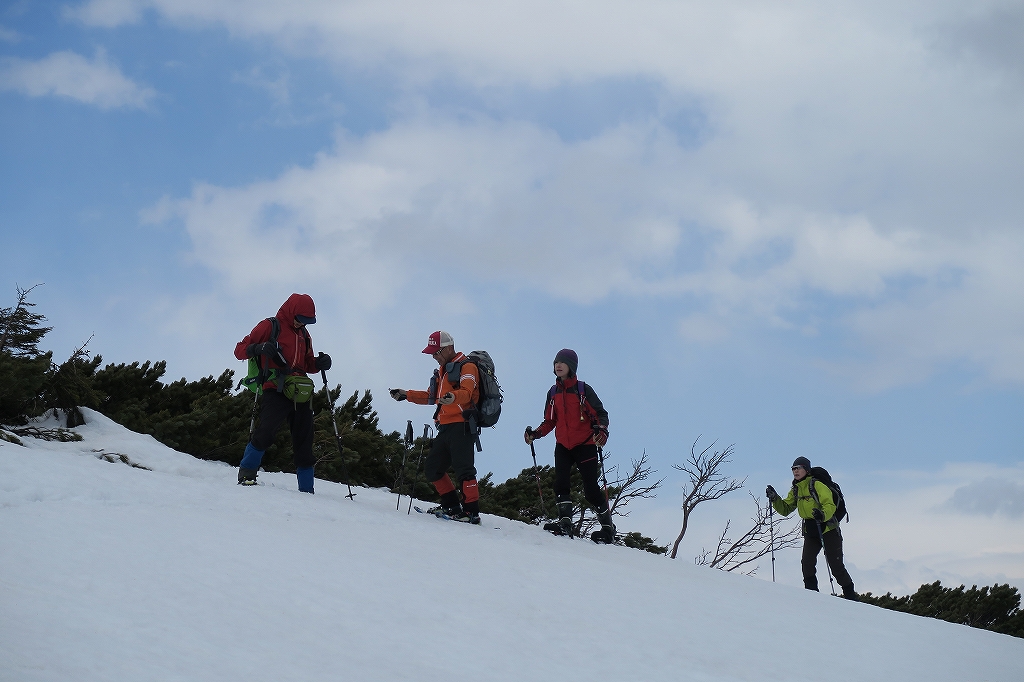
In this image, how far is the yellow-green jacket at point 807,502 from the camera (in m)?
11.4

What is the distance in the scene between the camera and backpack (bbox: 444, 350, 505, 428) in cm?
920

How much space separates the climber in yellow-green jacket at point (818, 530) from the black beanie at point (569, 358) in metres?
4.24

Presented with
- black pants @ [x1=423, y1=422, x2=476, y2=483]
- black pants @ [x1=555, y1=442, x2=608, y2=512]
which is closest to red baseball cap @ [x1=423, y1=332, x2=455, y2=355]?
black pants @ [x1=423, y1=422, x2=476, y2=483]

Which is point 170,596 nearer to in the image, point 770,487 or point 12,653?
point 12,653

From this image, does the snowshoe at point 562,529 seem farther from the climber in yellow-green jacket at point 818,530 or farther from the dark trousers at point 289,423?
the climber in yellow-green jacket at point 818,530

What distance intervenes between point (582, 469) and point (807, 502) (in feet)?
12.5

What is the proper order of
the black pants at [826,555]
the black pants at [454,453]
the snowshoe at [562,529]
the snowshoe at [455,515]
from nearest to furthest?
the black pants at [454,453]
the snowshoe at [455,515]
the snowshoe at [562,529]
the black pants at [826,555]

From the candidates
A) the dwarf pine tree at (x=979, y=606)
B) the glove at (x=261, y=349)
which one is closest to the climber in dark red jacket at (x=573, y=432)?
the glove at (x=261, y=349)

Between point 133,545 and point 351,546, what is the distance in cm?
178

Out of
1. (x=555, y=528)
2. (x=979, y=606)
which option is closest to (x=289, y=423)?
(x=555, y=528)

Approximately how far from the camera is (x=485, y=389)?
9.30m

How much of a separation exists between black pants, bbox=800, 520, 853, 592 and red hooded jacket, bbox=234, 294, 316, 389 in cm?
755

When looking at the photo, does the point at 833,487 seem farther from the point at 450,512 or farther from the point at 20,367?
the point at 20,367

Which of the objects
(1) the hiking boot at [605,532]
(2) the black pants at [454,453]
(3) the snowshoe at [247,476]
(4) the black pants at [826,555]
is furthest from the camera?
(4) the black pants at [826,555]
